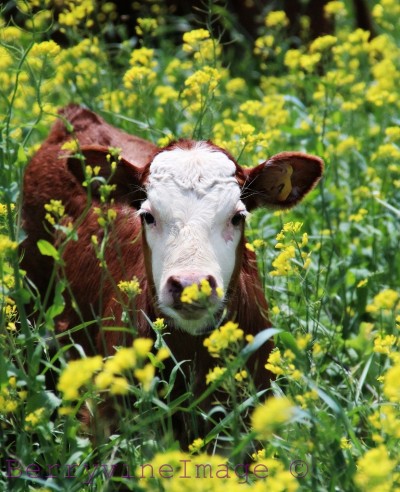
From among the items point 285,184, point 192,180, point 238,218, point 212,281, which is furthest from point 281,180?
point 212,281

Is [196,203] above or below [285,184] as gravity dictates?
above

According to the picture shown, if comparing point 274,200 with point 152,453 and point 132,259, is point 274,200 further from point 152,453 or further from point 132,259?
point 152,453

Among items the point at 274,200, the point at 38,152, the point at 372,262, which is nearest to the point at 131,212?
the point at 274,200

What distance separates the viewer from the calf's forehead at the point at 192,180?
448 centimetres

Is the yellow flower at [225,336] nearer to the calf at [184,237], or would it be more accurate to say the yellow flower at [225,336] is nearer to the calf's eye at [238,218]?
the calf at [184,237]

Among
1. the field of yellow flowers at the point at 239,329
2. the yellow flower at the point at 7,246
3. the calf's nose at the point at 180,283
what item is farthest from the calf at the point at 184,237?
the yellow flower at the point at 7,246

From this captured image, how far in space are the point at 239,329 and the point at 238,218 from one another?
86 centimetres

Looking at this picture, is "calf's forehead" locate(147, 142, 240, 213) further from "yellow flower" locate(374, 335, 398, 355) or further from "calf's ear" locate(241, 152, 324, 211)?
"yellow flower" locate(374, 335, 398, 355)

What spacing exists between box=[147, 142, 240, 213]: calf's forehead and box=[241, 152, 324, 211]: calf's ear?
192 mm

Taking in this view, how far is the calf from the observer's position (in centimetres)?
419

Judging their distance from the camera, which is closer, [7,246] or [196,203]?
[7,246]

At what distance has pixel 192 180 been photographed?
453cm

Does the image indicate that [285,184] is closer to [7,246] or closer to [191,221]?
[191,221]

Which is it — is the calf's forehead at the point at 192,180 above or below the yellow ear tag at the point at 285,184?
above
